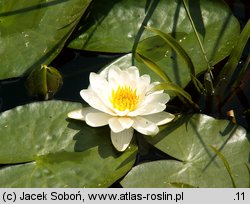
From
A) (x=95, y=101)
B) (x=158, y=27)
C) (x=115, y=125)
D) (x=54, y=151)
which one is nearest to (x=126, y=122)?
(x=115, y=125)

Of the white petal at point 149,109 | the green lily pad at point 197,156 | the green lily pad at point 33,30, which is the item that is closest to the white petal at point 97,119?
the white petal at point 149,109

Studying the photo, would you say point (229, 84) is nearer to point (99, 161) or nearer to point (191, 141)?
point (191, 141)

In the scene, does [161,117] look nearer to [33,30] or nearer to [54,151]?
[54,151]

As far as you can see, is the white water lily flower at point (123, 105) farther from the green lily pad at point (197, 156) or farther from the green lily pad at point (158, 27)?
the green lily pad at point (158, 27)

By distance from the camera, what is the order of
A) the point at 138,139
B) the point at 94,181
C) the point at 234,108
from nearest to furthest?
the point at 94,181
the point at 138,139
the point at 234,108

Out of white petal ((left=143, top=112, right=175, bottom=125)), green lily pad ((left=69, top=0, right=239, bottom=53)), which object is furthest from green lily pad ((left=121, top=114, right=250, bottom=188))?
green lily pad ((left=69, top=0, right=239, bottom=53))

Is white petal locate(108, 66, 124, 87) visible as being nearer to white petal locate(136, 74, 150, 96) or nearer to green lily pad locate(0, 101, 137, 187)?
white petal locate(136, 74, 150, 96)

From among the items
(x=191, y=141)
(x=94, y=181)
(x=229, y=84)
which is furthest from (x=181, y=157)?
(x=229, y=84)
